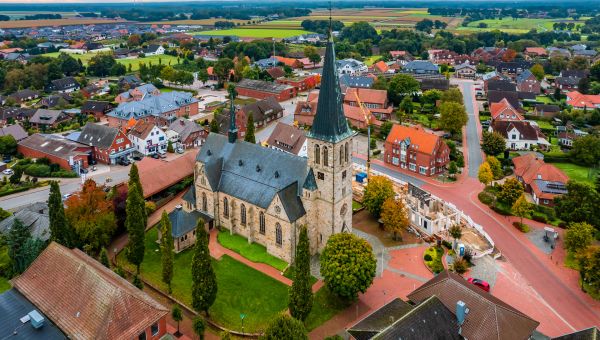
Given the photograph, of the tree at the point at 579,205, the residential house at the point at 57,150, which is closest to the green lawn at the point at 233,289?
the residential house at the point at 57,150

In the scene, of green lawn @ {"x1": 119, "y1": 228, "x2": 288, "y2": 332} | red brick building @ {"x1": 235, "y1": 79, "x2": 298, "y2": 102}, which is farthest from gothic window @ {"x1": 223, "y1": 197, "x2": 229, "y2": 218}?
red brick building @ {"x1": 235, "y1": 79, "x2": 298, "y2": 102}

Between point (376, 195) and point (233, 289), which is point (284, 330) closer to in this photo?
point (233, 289)

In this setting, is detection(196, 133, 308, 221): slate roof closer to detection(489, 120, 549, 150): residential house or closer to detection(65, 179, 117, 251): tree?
detection(65, 179, 117, 251): tree

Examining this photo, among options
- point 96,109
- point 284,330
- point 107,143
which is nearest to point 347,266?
point 284,330

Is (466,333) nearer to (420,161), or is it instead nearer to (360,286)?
(360,286)

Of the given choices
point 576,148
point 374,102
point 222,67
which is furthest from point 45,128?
point 576,148

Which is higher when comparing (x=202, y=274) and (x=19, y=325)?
(x=202, y=274)

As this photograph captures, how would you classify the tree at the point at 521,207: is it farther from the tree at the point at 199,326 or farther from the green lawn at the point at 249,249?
the tree at the point at 199,326

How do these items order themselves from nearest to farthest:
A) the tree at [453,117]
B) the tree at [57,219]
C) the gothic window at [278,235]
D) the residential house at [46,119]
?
the tree at [57,219], the gothic window at [278,235], the tree at [453,117], the residential house at [46,119]
